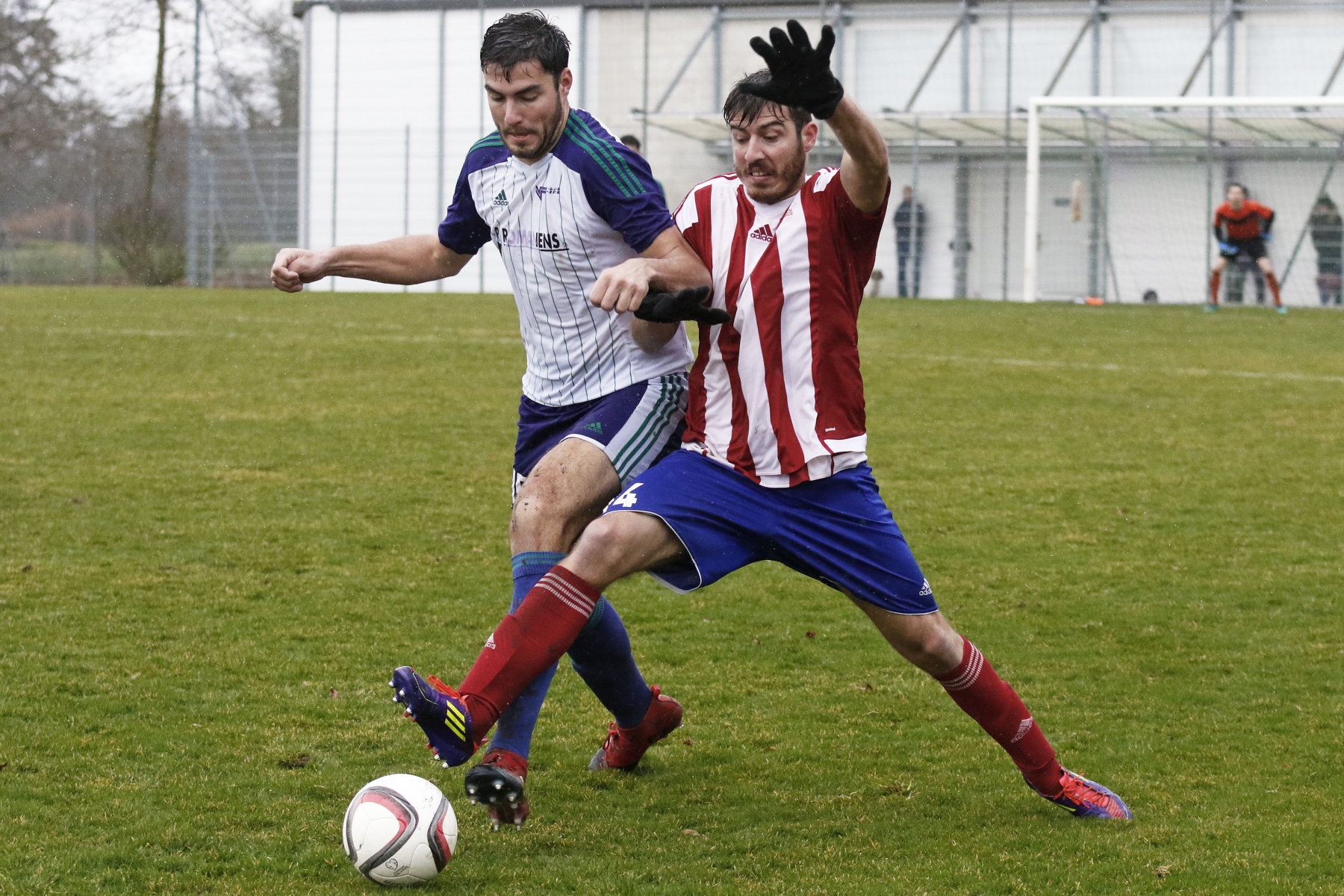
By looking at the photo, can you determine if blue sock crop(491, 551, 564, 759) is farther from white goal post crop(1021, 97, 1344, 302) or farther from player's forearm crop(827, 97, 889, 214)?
white goal post crop(1021, 97, 1344, 302)

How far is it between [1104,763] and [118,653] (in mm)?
3452

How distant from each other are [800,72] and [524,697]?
1701mm

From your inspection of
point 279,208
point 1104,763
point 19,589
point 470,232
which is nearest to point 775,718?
point 1104,763

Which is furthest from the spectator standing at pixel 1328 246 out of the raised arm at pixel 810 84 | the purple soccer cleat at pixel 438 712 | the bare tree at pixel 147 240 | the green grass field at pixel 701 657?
the purple soccer cleat at pixel 438 712

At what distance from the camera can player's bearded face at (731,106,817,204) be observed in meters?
3.91

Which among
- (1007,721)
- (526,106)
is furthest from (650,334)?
(1007,721)

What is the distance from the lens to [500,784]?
369cm

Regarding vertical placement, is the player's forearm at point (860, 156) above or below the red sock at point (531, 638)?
above

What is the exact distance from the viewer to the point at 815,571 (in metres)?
4.01

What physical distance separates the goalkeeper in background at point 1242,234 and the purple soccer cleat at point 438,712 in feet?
70.2

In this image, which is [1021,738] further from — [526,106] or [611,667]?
[526,106]

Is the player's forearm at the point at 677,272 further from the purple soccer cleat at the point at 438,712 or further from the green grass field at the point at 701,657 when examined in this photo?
the green grass field at the point at 701,657

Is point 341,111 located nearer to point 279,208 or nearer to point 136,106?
point 279,208

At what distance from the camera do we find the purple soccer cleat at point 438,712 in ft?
11.1
